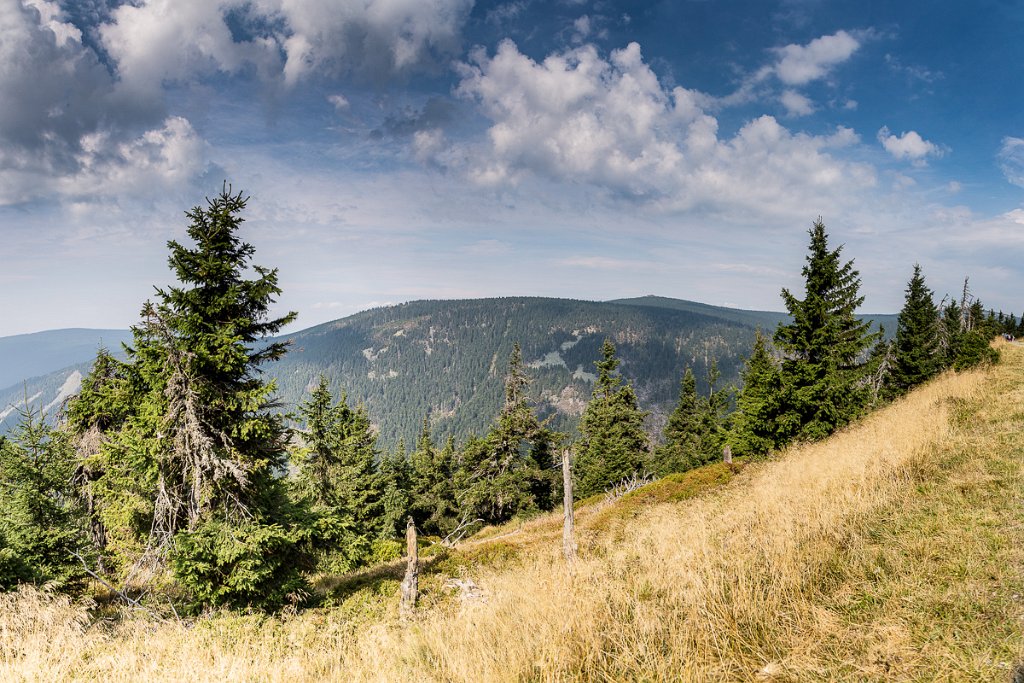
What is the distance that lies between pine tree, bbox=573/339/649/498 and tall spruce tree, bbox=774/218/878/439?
759 inches

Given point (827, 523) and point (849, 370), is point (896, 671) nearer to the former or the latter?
point (827, 523)

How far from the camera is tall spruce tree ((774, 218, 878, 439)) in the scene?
18625 millimetres

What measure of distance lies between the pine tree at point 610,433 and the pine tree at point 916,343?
65.5ft

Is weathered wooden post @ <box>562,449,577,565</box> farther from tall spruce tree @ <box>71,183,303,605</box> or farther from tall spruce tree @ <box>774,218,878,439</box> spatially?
tall spruce tree @ <box>774,218,878,439</box>

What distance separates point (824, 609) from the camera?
13.6 feet

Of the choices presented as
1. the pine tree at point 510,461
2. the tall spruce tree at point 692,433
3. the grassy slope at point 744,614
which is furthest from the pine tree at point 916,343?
the grassy slope at point 744,614

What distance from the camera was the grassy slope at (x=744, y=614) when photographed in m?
3.64

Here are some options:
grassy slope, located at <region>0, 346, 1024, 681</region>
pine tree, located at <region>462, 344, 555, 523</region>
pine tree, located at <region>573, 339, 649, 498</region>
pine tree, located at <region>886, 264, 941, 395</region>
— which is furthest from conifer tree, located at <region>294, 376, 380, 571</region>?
pine tree, located at <region>886, 264, 941, 395</region>

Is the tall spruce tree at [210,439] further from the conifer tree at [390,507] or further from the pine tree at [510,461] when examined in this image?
the pine tree at [510,461]

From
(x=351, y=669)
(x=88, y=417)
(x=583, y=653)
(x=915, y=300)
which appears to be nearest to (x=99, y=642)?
(x=351, y=669)

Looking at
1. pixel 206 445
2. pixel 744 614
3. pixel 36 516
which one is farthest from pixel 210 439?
pixel 744 614

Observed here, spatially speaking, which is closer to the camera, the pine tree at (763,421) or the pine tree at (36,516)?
the pine tree at (36,516)

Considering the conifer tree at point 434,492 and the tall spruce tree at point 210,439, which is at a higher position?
the tall spruce tree at point 210,439

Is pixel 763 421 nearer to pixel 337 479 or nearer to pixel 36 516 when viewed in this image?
pixel 337 479
